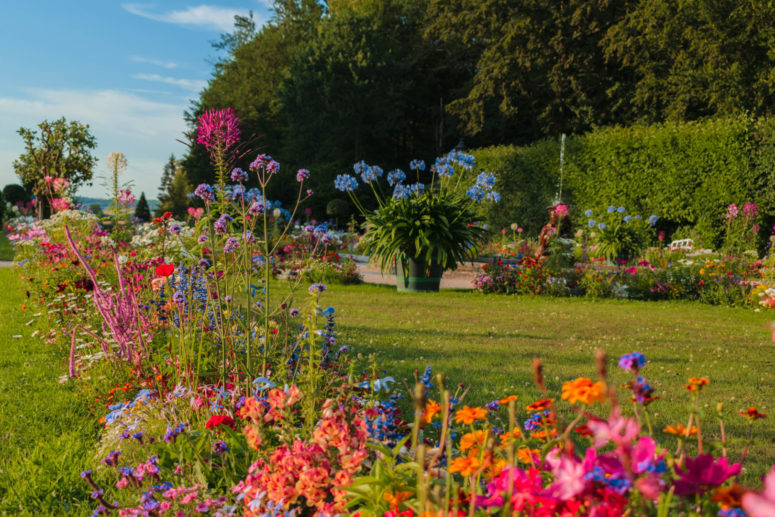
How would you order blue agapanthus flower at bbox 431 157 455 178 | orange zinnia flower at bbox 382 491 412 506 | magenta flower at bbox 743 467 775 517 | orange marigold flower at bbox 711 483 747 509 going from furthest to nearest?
blue agapanthus flower at bbox 431 157 455 178 → orange zinnia flower at bbox 382 491 412 506 → orange marigold flower at bbox 711 483 747 509 → magenta flower at bbox 743 467 775 517

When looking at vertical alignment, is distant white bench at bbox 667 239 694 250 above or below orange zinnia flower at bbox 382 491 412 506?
above

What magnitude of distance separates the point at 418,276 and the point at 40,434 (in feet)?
20.0

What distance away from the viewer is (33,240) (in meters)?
6.83

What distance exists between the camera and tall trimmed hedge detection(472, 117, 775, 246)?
41.1 ft

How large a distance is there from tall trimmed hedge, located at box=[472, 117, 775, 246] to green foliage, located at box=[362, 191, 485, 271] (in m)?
7.40

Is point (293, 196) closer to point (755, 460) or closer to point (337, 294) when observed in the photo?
point (337, 294)

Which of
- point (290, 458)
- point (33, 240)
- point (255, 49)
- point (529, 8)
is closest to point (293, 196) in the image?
point (255, 49)

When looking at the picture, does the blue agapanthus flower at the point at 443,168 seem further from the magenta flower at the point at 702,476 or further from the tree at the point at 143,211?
the tree at the point at 143,211

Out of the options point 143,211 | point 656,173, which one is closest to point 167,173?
point 143,211

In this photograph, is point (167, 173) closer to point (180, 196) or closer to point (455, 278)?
A: point (180, 196)

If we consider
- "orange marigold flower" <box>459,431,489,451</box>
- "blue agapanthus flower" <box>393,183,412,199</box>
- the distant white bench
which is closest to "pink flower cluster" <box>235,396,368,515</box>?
"orange marigold flower" <box>459,431,489,451</box>

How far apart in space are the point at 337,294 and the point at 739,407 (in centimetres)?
568

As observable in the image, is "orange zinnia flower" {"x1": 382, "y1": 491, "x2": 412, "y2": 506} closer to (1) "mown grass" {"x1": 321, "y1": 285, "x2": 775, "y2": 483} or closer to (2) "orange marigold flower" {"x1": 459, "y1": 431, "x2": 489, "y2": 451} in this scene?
(2) "orange marigold flower" {"x1": 459, "y1": 431, "x2": 489, "y2": 451}

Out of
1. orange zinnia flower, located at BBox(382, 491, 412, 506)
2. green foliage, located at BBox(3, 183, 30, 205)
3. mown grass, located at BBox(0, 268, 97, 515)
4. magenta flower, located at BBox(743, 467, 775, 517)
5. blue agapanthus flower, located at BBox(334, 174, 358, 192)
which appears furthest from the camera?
green foliage, located at BBox(3, 183, 30, 205)
